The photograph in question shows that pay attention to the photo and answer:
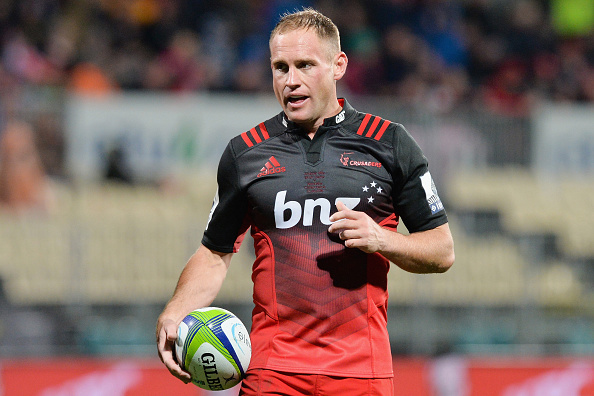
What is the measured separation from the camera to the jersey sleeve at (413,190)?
13.6ft

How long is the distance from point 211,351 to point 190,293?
341mm

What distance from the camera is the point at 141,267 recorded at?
994 cm

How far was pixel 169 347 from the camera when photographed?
161 inches

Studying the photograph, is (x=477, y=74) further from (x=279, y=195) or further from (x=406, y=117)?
(x=279, y=195)

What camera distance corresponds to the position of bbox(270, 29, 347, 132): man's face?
13.4 ft

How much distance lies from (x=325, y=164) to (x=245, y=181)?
1.16 feet

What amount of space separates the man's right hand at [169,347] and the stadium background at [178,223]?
17.1 ft

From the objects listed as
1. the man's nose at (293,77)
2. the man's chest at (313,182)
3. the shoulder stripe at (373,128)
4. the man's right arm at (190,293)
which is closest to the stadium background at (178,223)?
the man's right arm at (190,293)

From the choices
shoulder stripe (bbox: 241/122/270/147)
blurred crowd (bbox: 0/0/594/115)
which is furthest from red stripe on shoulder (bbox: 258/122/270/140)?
blurred crowd (bbox: 0/0/594/115)

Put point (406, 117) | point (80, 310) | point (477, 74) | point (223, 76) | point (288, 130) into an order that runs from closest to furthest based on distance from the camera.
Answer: point (288, 130) → point (80, 310) → point (406, 117) → point (223, 76) → point (477, 74)

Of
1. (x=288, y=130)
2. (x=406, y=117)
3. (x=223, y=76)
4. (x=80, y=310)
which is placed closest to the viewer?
(x=288, y=130)

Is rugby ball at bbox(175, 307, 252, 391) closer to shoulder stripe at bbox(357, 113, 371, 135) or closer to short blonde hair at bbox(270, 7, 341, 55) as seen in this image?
shoulder stripe at bbox(357, 113, 371, 135)

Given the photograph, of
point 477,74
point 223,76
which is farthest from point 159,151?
point 477,74

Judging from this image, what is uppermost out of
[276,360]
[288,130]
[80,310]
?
[288,130]
